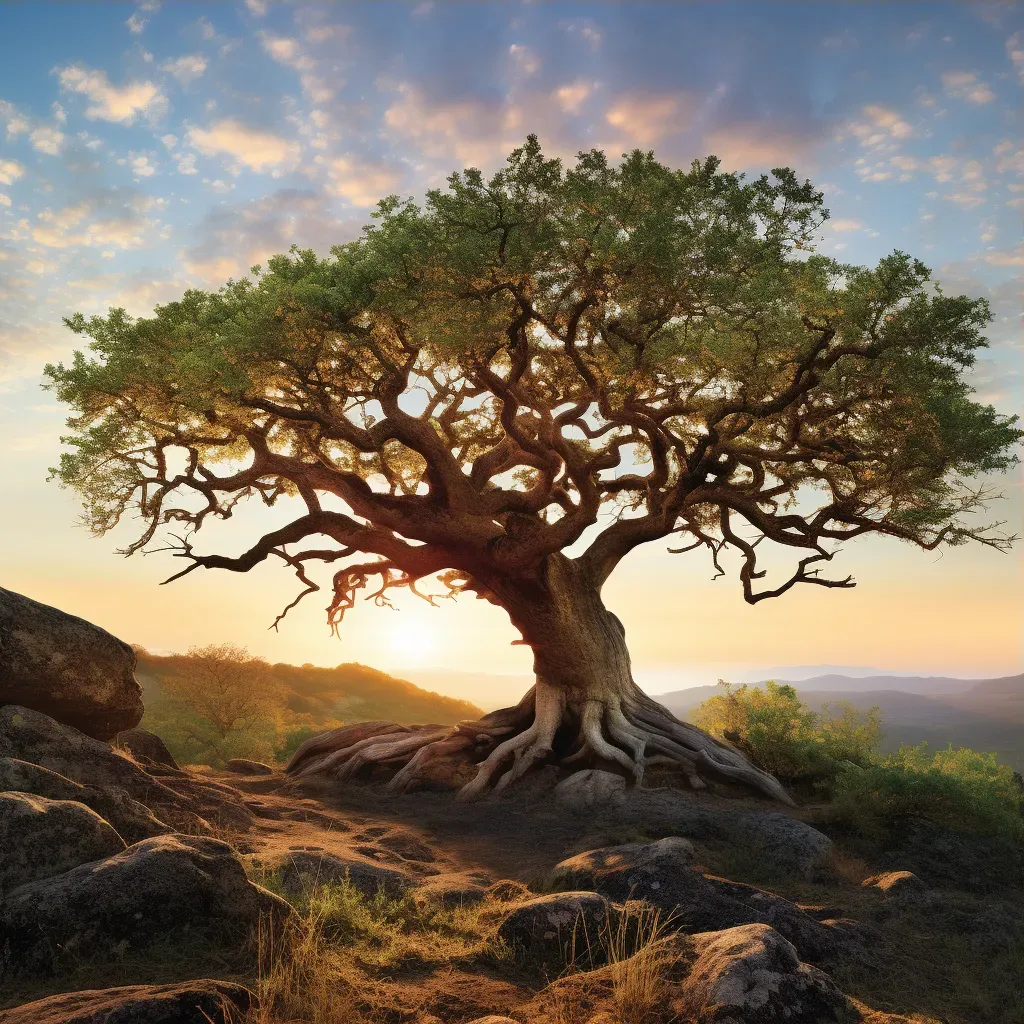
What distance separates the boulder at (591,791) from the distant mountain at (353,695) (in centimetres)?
4446

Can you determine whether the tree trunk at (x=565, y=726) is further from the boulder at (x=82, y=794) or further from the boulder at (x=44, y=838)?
the boulder at (x=44, y=838)

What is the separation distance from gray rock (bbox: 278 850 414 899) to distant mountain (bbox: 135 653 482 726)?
2051 inches

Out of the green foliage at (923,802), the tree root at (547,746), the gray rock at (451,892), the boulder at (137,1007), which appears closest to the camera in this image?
the boulder at (137,1007)

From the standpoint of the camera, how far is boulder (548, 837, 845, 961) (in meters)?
7.96

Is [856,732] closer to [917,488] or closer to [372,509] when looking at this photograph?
[917,488]

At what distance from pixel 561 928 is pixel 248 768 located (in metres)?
18.1

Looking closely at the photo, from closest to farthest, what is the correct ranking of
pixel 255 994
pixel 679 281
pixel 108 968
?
pixel 255 994 → pixel 108 968 → pixel 679 281

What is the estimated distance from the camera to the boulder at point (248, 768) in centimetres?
2262

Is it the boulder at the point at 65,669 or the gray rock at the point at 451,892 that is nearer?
the gray rock at the point at 451,892

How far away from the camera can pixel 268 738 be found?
30.8 m

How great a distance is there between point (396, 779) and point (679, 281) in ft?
49.1

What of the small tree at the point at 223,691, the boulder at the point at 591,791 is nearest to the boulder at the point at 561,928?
the boulder at the point at 591,791

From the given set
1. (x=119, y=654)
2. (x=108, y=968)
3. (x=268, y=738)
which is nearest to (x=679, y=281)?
(x=119, y=654)

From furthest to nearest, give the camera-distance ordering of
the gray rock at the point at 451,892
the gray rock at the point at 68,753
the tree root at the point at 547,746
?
the tree root at the point at 547,746 → the gray rock at the point at 68,753 → the gray rock at the point at 451,892
